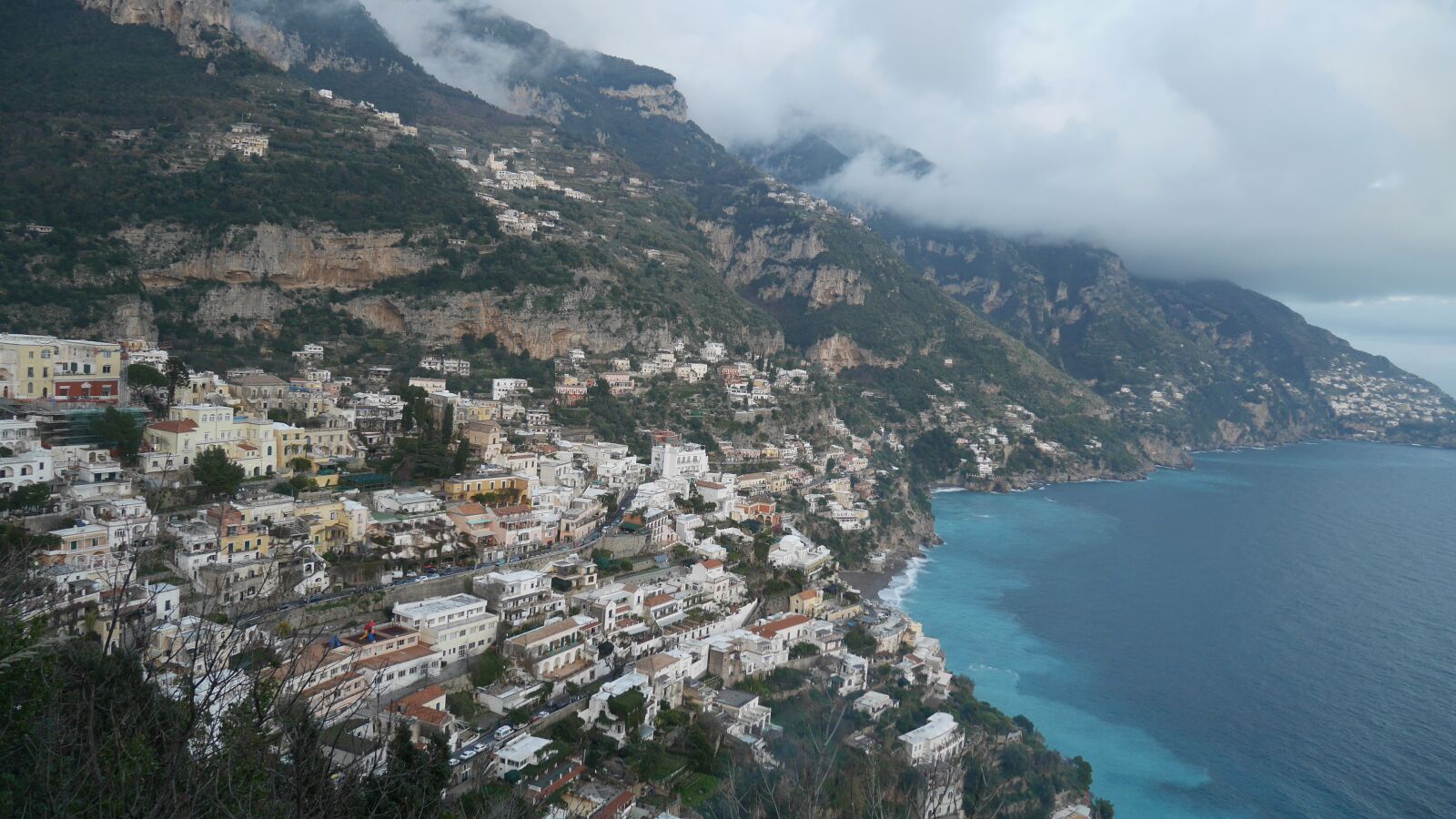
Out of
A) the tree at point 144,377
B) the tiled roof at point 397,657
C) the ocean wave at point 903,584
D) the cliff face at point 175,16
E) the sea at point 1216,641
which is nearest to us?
the tiled roof at point 397,657

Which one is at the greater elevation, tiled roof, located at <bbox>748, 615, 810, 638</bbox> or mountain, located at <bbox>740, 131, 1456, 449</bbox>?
mountain, located at <bbox>740, 131, 1456, 449</bbox>

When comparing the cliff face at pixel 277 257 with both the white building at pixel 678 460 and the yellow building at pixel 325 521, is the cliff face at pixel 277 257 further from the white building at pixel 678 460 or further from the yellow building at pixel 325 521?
the yellow building at pixel 325 521

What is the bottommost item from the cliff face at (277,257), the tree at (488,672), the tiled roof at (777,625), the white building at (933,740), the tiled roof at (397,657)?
the white building at (933,740)

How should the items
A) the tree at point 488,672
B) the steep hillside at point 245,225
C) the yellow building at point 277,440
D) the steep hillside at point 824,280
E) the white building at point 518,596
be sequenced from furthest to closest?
the steep hillside at point 824,280, the steep hillside at point 245,225, the yellow building at point 277,440, the white building at point 518,596, the tree at point 488,672

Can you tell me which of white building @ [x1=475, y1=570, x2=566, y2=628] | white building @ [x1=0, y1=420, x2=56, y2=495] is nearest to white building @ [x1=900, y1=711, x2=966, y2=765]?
white building @ [x1=475, y1=570, x2=566, y2=628]

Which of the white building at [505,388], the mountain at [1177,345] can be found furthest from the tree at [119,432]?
the mountain at [1177,345]

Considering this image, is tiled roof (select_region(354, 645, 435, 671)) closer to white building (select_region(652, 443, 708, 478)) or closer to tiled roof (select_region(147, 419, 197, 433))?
tiled roof (select_region(147, 419, 197, 433))

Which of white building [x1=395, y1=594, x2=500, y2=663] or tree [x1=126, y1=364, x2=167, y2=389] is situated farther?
tree [x1=126, y1=364, x2=167, y2=389]
